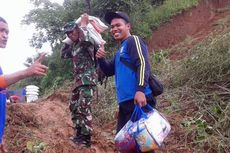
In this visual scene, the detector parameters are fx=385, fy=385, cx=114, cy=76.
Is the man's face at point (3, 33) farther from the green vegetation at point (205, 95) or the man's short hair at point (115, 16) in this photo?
the green vegetation at point (205, 95)

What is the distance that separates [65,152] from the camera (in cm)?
416

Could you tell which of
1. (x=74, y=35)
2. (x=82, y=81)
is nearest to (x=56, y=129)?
(x=82, y=81)

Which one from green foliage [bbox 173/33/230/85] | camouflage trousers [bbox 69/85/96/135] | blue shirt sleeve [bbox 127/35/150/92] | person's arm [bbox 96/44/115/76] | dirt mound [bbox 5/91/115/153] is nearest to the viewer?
blue shirt sleeve [bbox 127/35/150/92]

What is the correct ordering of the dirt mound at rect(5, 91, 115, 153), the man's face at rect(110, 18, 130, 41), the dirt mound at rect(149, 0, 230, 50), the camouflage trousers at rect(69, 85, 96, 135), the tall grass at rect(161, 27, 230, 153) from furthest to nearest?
the dirt mound at rect(149, 0, 230, 50) < the tall grass at rect(161, 27, 230, 153) < the dirt mound at rect(5, 91, 115, 153) < the camouflage trousers at rect(69, 85, 96, 135) < the man's face at rect(110, 18, 130, 41)

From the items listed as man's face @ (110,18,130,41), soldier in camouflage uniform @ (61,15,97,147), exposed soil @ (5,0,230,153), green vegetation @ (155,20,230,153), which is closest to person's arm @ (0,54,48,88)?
man's face @ (110,18,130,41)

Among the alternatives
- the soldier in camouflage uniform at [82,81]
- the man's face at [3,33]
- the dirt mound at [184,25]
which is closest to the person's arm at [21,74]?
the man's face at [3,33]

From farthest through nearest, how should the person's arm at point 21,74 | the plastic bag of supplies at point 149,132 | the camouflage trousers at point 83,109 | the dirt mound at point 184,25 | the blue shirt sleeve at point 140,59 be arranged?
the dirt mound at point 184,25 → the camouflage trousers at point 83,109 → the blue shirt sleeve at point 140,59 → the plastic bag of supplies at point 149,132 → the person's arm at point 21,74

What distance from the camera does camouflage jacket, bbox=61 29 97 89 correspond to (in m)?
4.17

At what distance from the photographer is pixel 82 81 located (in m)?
4.16

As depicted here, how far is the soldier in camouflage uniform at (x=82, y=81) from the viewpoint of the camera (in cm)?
416

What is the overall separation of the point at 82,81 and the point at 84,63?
21 cm

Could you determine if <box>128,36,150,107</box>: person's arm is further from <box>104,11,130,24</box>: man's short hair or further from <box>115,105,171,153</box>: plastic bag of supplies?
<box>104,11,130,24</box>: man's short hair

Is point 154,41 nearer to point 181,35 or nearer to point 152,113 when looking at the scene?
point 181,35

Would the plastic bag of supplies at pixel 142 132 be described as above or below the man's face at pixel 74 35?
below
